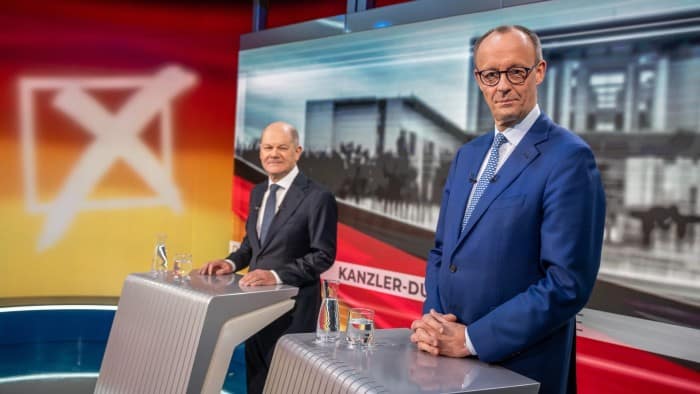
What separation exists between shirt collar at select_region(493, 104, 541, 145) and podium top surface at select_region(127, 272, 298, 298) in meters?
1.32

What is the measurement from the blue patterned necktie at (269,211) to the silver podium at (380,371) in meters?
1.37

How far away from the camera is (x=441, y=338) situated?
152cm

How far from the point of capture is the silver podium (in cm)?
130

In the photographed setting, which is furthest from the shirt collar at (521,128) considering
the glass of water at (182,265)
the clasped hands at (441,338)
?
the glass of water at (182,265)

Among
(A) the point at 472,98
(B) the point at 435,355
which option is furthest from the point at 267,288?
(A) the point at 472,98

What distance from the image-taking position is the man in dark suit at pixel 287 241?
2.91 meters

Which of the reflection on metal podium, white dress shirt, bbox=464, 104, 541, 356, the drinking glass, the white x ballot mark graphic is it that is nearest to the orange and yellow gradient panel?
the white x ballot mark graphic

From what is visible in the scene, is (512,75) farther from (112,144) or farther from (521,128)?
(112,144)

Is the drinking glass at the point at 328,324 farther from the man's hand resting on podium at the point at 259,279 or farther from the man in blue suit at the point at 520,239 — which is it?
the man's hand resting on podium at the point at 259,279

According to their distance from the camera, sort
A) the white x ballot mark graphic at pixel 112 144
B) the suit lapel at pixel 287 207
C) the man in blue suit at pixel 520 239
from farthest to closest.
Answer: the white x ballot mark graphic at pixel 112 144 < the suit lapel at pixel 287 207 < the man in blue suit at pixel 520 239

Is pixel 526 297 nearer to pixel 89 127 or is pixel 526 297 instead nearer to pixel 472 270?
pixel 472 270

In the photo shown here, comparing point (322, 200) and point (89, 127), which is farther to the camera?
point (89, 127)

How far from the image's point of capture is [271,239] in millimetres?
2996

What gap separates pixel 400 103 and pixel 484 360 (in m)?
2.76
